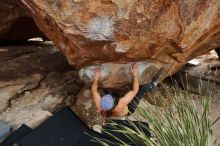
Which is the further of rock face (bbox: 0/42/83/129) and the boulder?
rock face (bbox: 0/42/83/129)

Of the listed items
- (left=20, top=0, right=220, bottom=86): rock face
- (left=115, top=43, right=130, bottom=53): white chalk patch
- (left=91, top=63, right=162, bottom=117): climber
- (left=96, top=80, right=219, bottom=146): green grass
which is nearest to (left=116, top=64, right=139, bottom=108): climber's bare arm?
(left=91, top=63, right=162, bottom=117): climber

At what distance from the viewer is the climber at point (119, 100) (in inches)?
179

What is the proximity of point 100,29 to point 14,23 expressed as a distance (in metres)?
3.08

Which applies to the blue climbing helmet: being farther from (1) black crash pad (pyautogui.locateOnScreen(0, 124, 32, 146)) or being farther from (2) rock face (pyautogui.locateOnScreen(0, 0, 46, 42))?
(2) rock face (pyautogui.locateOnScreen(0, 0, 46, 42))

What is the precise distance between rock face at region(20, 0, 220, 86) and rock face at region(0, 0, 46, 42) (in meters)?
2.02

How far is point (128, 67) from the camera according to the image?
482 cm

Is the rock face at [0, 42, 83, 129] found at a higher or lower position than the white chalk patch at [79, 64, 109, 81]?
lower

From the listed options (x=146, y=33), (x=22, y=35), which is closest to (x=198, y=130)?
(x=146, y=33)

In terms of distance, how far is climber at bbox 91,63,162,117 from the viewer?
4.54 meters

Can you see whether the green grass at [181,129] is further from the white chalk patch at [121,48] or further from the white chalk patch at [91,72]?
the white chalk patch at [91,72]

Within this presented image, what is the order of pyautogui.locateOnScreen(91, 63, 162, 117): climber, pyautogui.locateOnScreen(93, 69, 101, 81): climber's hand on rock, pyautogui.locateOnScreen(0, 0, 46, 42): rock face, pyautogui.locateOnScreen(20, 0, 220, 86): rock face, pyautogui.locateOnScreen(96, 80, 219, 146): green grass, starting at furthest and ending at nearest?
pyautogui.locateOnScreen(0, 0, 46, 42): rock face → pyautogui.locateOnScreen(93, 69, 101, 81): climber's hand on rock → pyautogui.locateOnScreen(91, 63, 162, 117): climber → pyautogui.locateOnScreen(20, 0, 220, 86): rock face → pyautogui.locateOnScreen(96, 80, 219, 146): green grass

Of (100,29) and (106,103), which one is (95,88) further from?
(100,29)

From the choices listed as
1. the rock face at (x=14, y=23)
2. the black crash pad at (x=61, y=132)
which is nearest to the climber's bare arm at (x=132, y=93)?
the black crash pad at (x=61, y=132)

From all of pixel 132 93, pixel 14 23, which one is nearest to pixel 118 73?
pixel 132 93
